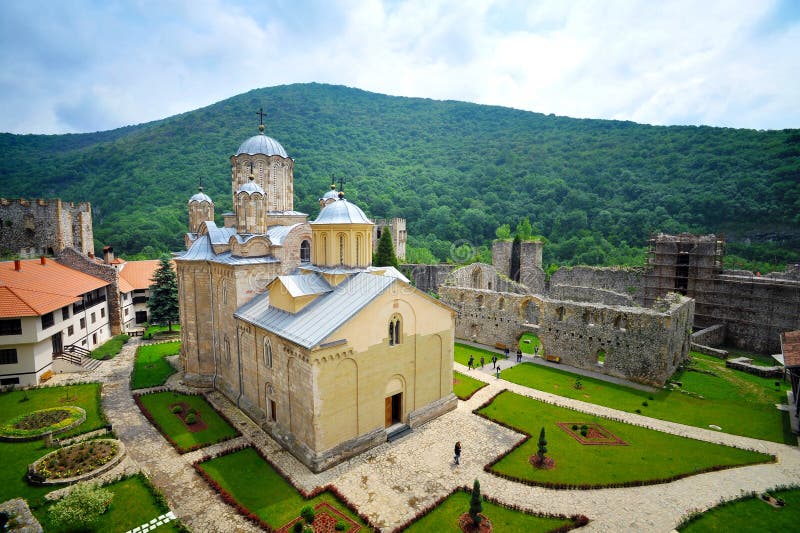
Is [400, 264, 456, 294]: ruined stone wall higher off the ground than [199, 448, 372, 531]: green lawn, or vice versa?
[400, 264, 456, 294]: ruined stone wall

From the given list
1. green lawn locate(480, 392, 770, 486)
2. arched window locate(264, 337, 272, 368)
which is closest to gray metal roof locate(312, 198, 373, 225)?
arched window locate(264, 337, 272, 368)

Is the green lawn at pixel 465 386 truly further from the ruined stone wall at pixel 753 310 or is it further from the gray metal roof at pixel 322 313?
the ruined stone wall at pixel 753 310

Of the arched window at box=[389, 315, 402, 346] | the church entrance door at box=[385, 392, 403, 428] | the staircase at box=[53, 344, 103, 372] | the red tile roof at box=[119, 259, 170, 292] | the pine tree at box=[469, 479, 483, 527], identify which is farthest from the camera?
the red tile roof at box=[119, 259, 170, 292]

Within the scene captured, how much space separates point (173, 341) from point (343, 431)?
1959cm

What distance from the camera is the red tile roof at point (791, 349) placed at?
581 inches

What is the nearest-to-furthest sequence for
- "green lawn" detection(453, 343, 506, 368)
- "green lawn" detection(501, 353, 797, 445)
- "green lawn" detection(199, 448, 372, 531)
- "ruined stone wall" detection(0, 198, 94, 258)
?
"green lawn" detection(199, 448, 372, 531) < "green lawn" detection(501, 353, 797, 445) < "green lawn" detection(453, 343, 506, 368) < "ruined stone wall" detection(0, 198, 94, 258)

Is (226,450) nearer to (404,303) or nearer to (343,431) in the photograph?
(343,431)

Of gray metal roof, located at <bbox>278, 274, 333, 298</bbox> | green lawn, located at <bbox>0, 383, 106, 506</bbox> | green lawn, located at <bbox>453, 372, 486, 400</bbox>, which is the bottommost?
green lawn, located at <bbox>453, 372, 486, 400</bbox>

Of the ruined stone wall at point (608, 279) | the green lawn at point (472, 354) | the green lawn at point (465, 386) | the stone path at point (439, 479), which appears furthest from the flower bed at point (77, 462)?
the ruined stone wall at point (608, 279)

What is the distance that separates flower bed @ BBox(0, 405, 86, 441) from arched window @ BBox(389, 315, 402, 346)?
1300cm

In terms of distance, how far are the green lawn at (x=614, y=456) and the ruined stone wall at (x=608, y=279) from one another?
1976 centimetres

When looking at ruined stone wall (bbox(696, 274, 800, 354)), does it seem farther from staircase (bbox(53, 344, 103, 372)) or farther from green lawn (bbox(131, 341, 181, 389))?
staircase (bbox(53, 344, 103, 372))

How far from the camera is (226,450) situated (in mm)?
13203

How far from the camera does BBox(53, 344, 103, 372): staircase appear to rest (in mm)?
20781
